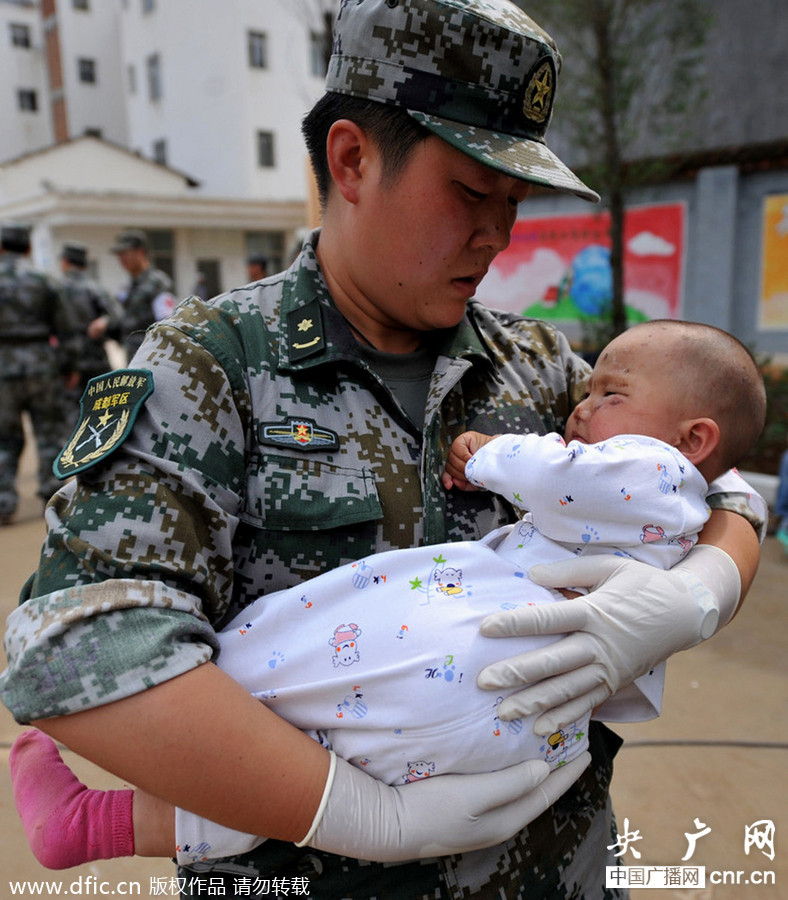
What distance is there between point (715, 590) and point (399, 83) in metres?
0.93

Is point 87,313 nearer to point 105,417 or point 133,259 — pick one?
point 133,259

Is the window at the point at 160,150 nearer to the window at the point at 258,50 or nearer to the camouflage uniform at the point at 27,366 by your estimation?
the window at the point at 258,50

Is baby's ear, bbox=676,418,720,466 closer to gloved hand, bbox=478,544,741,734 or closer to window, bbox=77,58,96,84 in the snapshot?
gloved hand, bbox=478,544,741,734

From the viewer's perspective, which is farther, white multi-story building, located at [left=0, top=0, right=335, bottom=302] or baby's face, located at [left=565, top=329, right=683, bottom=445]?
white multi-story building, located at [left=0, top=0, right=335, bottom=302]

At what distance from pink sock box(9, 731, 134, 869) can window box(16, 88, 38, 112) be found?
34.7m

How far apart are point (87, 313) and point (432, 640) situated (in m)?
6.15

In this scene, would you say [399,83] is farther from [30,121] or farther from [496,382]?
[30,121]

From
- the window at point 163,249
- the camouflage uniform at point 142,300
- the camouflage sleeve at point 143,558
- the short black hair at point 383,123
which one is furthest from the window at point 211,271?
the camouflage sleeve at point 143,558

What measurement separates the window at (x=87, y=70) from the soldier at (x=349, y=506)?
108 ft

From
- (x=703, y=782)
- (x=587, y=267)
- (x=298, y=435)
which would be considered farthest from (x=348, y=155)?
(x=587, y=267)

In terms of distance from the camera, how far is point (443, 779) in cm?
99

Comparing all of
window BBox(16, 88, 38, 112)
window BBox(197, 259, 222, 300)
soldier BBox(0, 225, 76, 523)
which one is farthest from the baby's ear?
window BBox(16, 88, 38, 112)

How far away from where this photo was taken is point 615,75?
233 inches

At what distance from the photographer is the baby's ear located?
4.38 feet
